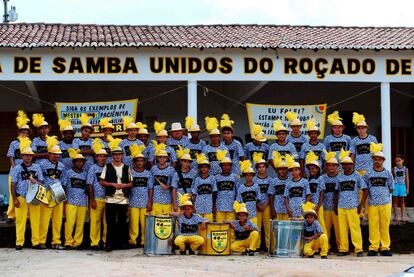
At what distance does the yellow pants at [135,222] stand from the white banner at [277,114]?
11.3 feet

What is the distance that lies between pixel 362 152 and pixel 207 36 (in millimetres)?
4965

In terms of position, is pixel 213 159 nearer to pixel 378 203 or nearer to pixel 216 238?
pixel 216 238

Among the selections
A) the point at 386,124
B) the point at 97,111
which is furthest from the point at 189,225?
the point at 386,124

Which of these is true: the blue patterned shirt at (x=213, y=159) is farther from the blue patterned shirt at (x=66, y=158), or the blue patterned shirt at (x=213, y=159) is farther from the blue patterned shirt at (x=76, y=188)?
the blue patterned shirt at (x=66, y=158)

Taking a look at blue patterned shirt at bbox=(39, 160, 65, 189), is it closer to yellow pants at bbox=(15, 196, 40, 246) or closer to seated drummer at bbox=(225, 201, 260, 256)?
yellow pants at bbox=(15, 196, 40, 246)

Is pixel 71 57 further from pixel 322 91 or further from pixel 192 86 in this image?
pixel 322 91

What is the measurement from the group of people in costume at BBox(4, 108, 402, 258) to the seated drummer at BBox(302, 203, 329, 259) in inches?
0.6

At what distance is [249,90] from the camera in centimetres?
1673

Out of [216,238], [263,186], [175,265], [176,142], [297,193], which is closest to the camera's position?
[175,265]

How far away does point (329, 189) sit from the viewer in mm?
12180

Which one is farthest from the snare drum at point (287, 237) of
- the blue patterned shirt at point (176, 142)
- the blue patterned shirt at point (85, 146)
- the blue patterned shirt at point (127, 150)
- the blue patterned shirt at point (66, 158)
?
the blue patterned shirt at point (66, 158)

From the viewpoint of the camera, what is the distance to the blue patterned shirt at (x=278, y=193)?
40.1 feet

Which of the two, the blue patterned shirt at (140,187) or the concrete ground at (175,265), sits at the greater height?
the blue patterned shirt at (140,187)

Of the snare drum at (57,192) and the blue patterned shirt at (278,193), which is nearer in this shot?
the snare drum at (57,192)
